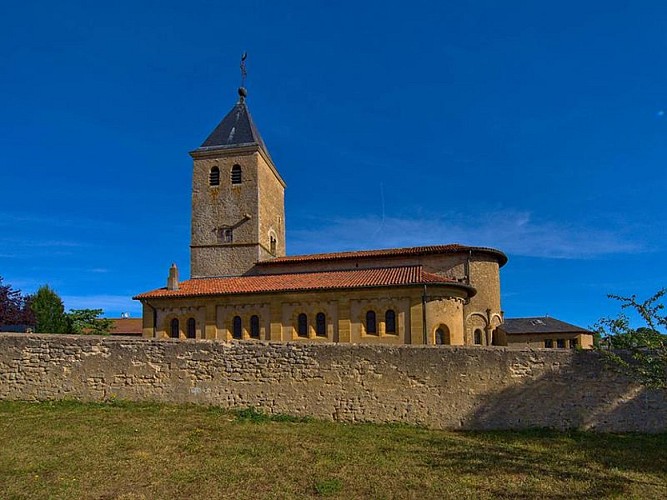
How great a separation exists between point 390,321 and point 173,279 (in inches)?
484

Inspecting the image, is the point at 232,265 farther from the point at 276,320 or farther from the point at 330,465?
the point at 330,465

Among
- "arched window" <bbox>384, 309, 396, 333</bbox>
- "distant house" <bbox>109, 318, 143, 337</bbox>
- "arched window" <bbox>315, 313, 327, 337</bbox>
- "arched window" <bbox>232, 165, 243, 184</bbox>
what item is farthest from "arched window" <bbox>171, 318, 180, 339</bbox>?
"distant house" <bbox>109, 318, 143, 337</bbox>

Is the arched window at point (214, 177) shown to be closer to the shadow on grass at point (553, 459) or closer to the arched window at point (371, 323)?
the arched window at point (371, 323)

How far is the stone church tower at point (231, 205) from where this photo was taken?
31.4 metres

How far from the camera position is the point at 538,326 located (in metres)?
38.7

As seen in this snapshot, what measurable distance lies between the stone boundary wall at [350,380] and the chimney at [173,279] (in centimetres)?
1313

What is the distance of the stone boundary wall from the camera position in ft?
40.6

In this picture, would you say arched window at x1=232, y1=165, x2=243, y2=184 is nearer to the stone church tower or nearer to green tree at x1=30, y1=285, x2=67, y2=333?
the stone church tower

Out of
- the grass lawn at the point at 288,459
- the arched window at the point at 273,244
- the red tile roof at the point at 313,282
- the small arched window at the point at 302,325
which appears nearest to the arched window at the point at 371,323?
the red tile roof at the point at 313,282

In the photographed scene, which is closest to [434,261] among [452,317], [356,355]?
[452,317]

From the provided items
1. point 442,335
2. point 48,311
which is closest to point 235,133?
point 48,311

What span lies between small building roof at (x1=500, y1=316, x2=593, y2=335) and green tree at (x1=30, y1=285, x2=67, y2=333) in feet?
95.7


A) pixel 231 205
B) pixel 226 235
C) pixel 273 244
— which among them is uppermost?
pixel 231 205

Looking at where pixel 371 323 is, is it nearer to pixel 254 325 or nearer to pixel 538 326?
pixel 254 325
